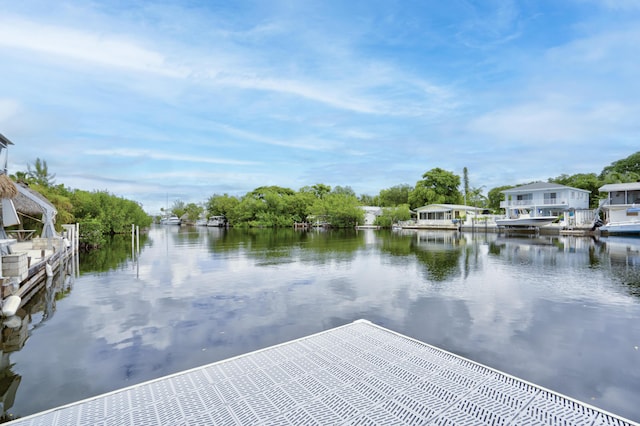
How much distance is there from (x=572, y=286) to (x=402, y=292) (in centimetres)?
569

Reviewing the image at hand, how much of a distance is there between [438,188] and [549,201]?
2114cm

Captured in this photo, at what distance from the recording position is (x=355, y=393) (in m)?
3.94

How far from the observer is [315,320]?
7715 millimetres

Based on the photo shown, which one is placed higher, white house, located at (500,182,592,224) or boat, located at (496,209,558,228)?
white house, located at (500,182,592,224)

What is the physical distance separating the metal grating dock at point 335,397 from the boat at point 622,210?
3956 centimetres

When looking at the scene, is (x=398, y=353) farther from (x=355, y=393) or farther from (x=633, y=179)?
(x=633, y=179)

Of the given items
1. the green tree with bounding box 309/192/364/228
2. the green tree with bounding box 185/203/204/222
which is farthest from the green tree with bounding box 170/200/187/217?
the green tree with bounding box 309/192/364/228

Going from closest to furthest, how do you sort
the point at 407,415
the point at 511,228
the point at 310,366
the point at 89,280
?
the point at 407,415 → the point at 310,366 → the point at 89,280 → the point at 511,228

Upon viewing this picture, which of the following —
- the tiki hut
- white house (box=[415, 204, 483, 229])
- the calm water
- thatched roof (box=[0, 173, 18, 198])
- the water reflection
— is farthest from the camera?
white house (box=[415, 204, 483, 229])

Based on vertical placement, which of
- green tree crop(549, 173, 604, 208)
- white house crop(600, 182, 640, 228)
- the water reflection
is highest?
green tree crop(549, 173, 604, 208)

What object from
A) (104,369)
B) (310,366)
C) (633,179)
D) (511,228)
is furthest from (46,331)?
(633,179)

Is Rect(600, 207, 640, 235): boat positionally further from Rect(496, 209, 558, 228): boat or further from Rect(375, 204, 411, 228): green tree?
Rect(375, 204, 411, 228): green tree

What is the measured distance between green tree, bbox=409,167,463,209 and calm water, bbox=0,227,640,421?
49205mm

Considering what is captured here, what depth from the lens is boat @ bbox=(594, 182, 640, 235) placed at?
111ft
